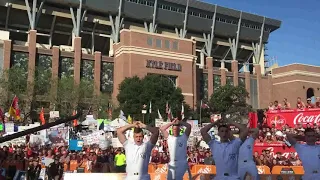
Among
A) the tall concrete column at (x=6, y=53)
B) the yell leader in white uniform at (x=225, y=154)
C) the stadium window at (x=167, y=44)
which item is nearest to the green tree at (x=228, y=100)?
the stadium window at (x=167, y=44)

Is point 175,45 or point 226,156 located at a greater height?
point 175,45

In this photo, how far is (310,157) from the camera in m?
7.76

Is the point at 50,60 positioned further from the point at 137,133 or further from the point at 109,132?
the point at 137,133

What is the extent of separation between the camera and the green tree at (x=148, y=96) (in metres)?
59.1

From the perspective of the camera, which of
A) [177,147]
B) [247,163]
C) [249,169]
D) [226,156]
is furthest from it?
[177,147]

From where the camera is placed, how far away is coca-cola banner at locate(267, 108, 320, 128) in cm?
2337

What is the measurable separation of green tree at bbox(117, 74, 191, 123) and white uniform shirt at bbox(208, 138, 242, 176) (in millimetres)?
49294

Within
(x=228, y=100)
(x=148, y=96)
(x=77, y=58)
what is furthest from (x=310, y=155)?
(x=77, y=58)

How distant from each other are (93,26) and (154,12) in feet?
43.8

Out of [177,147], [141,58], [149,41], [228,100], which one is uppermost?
[149,41]

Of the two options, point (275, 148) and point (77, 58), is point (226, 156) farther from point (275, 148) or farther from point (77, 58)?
point (77, 58)

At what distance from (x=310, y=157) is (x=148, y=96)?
5212 cm

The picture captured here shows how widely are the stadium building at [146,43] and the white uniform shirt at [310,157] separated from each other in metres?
63.1

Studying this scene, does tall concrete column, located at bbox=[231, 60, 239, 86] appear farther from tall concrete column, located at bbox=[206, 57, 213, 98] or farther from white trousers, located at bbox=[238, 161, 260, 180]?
white trousers, located at bbox=[238, 161, 260, 180]
